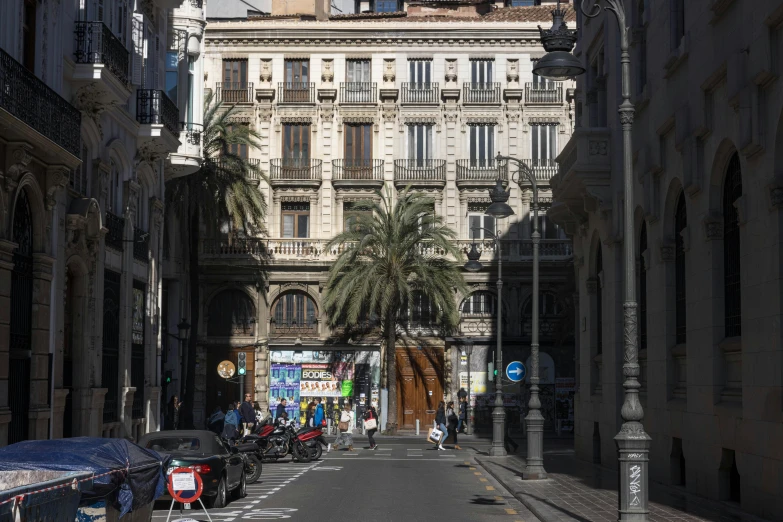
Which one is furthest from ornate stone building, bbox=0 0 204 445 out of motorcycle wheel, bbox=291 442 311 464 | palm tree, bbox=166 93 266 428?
palm tree, bbox=166 93 266 428

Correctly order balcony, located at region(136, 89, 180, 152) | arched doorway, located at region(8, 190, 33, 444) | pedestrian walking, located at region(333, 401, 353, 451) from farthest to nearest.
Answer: pedestrian walking, located at region(333, 401, 353, 451)
balcony, located at region(136, 89, 180, 152)
arched doorway, located at region(8, 190, 33, 444)

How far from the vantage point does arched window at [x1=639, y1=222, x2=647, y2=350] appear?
1056 inches

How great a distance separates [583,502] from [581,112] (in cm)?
1759

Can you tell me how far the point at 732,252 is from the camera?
2019 centimetres

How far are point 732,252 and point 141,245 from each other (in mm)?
18915

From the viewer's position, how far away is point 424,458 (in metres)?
37.2

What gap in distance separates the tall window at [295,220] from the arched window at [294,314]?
302 cm

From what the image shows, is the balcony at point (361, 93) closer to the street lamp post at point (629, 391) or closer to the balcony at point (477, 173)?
the balcony at point (477, 173)

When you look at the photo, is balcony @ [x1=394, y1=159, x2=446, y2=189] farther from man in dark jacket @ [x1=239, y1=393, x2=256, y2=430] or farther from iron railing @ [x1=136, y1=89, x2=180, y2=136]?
iron railing @ [x1=136, y1=89, x2=180, y2=136]

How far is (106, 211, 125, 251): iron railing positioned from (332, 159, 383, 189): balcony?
26859 millimetres

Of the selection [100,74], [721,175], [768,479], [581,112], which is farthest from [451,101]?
[768,479]

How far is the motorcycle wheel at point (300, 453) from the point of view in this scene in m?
35.3

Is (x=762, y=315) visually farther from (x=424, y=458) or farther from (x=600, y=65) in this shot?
(x=424, y=458)

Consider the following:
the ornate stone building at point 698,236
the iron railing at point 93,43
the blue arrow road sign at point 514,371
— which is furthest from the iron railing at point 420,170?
the iron railing at point 93,43
